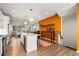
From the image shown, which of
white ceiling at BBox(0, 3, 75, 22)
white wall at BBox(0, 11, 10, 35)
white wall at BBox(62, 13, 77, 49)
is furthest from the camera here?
white wall at BBox(0, 11, 10, 35)

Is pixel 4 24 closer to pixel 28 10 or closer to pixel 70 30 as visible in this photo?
pixel 28 10

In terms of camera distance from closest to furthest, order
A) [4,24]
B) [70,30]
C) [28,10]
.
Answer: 1. [28,10]
2. [70,30]
3. [4,24]

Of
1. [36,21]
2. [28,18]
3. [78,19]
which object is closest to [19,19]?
[28,18]

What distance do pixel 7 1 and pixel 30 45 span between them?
6.80 ft

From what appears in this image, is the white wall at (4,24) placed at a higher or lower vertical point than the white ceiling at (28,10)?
lower

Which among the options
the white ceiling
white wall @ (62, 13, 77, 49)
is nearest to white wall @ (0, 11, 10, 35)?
the white ceiling

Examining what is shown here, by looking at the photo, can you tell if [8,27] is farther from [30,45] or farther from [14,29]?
[30,45]

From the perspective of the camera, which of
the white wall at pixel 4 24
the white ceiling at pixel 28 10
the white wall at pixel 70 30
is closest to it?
the white ceiling at pixel 28 10

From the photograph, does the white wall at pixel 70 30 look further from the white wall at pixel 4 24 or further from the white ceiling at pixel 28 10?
the white wall at pixel 4 24

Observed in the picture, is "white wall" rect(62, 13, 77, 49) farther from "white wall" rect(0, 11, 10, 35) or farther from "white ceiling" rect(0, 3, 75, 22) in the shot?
"white wall" rect(0, 11, 10, 35)

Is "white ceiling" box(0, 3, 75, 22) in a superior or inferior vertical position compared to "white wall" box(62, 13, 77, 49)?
superior

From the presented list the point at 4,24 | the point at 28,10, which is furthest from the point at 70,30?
the point at 4,24

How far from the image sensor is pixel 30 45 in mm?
4133

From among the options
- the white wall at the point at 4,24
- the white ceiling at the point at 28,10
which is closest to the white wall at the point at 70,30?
the white ceiling at the point at 28,10
